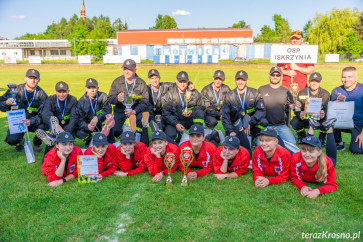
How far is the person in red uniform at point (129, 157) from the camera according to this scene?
5.41m

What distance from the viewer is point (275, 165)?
5160 millimetres

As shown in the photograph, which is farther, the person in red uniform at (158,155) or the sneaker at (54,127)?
the sneaker at (54,127)

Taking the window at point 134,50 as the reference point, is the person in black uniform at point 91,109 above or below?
below

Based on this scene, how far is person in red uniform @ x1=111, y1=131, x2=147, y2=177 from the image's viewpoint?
A: 5.41 metres

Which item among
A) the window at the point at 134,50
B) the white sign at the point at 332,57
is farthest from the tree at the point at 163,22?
the white sign at the point at 332,57

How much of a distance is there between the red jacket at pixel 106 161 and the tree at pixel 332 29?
179 feet

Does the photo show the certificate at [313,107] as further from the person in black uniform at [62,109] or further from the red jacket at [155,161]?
the person in black uniform at [62,109]

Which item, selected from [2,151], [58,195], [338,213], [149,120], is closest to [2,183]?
[58,195]

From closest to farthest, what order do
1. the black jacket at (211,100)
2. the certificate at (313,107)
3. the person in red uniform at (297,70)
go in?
the certificate at (313,107) → the black jacket at (211,100) → the person in red uniform at (297,70)

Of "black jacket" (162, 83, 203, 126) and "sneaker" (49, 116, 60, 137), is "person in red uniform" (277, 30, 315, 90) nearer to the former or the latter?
"black jacket" (162, 83, 203, 126)

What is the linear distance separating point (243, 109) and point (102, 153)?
351 cm

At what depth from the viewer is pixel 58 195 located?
4773mm

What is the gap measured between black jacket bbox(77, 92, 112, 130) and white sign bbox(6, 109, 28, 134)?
1.23 metres

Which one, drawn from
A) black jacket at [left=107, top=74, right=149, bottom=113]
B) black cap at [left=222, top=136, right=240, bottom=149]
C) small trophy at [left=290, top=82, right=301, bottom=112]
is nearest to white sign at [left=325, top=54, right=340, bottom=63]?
small trophy at [left=290, top=82, right=301, bottom=112]
